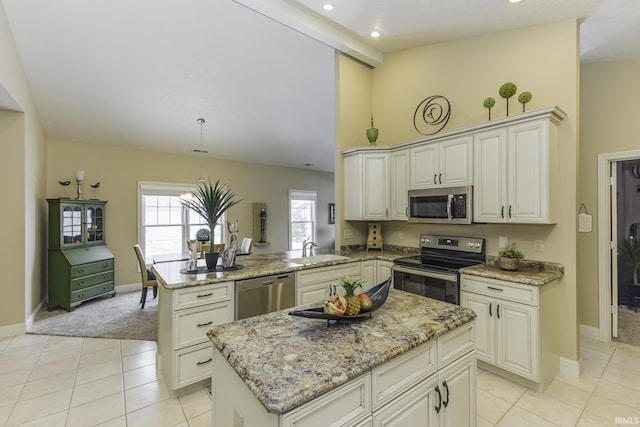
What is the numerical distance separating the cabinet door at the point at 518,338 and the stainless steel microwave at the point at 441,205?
0.89 meters

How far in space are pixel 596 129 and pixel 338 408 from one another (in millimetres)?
4204

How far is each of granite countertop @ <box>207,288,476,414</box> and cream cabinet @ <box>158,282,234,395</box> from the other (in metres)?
1.05

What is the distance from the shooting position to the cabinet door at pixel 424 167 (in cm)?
328

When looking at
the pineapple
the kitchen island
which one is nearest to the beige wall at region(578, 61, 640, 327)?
the kitchen island

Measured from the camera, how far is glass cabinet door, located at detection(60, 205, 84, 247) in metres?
4.50

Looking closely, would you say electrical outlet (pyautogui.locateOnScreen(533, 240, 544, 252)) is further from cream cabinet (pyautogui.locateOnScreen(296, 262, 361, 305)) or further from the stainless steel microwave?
cream cabinet (pyautogui.locateOnScreen(296, 262, 361, 305))

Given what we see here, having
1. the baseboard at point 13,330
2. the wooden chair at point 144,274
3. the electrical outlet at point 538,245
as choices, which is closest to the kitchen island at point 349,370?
the electrical outlet at point 538,245

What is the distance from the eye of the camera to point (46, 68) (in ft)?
12.2

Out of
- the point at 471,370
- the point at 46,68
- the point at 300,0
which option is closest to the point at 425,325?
the point at 471,370

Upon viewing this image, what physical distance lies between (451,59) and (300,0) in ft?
6.09

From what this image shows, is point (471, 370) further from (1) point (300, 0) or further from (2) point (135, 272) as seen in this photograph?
(2) point (135, 272)

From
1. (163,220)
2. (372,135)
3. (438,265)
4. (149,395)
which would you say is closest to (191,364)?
(149,395)

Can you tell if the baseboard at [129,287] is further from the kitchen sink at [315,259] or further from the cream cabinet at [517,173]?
the cream cabinet at [517,173]

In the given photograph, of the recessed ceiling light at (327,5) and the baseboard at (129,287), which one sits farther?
the baseboard at (129,287)
